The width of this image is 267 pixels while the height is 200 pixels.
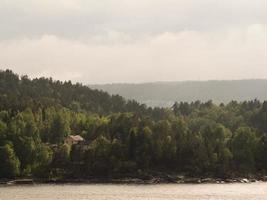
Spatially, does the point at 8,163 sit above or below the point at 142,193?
above

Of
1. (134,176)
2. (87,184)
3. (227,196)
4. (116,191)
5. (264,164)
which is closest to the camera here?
(227,196)

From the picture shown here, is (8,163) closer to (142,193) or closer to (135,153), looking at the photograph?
(135,153)

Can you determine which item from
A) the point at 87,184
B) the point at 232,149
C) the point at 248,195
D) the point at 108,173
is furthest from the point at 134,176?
the point at 248,195

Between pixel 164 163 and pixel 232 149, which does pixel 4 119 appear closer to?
pixel 164 163

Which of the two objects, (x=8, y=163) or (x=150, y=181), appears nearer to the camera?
(x=150, y=181)

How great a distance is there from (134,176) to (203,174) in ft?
Result: 62.7

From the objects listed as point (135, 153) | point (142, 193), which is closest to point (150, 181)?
point (135, 153)

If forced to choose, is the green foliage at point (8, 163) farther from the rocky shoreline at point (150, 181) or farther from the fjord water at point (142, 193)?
the fjord water at point (142, 193)

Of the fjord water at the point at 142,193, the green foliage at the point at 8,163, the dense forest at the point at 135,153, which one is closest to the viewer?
the fjord water at the point at 142,193

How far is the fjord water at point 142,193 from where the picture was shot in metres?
115

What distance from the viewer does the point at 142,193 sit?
125 metres

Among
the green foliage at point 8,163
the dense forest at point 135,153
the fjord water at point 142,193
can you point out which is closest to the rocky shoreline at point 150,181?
the dense forest at point 135,153

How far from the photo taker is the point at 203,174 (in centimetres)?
17262

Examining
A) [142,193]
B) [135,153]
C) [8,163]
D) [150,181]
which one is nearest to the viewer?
[142,193]
